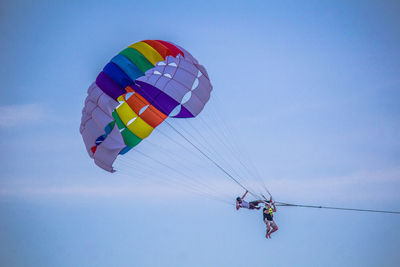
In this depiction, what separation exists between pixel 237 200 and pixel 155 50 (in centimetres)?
508

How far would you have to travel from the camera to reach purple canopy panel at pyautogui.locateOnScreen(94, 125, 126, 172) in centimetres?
1307

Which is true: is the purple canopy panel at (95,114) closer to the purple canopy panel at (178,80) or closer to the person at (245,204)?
the purple canopy panel at (178,80)

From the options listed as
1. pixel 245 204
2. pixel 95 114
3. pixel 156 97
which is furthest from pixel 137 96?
pixel 245 204

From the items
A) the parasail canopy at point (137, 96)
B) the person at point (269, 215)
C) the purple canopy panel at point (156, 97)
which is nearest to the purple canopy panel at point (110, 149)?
the parasail canopy at point (137, 96)

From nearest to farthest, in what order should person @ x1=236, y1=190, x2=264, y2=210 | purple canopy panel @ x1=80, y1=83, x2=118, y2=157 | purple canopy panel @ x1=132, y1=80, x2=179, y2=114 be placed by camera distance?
1. purple canopy panel @ x1=80, y1=83, x2=118, y2=157
2. person @ x1=236, y1=190, x2=264, y2=210
3. purple canopy panel @ x1=132, y1=80, x2=179, y2=114

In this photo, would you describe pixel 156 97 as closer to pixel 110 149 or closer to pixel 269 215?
pixel 110 149

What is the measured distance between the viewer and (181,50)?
48.1 ft

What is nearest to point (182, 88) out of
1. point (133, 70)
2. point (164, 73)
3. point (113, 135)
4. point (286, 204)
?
point (164, 73)

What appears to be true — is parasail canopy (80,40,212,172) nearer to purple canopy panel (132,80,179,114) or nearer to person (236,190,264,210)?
purple canopy panel (132,80,179,114)

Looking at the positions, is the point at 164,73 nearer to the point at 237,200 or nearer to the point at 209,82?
the point at 209,82

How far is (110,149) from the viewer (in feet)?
43.1

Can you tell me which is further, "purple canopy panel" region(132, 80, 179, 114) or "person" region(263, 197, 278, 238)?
"purple canopy panel" region(132, 80, 179, 114)

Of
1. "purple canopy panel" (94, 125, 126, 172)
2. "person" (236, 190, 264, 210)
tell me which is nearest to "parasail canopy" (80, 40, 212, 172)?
"purple canopy panel" (94, 125, 126, 172)

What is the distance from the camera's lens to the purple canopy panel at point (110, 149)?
42.9ft
